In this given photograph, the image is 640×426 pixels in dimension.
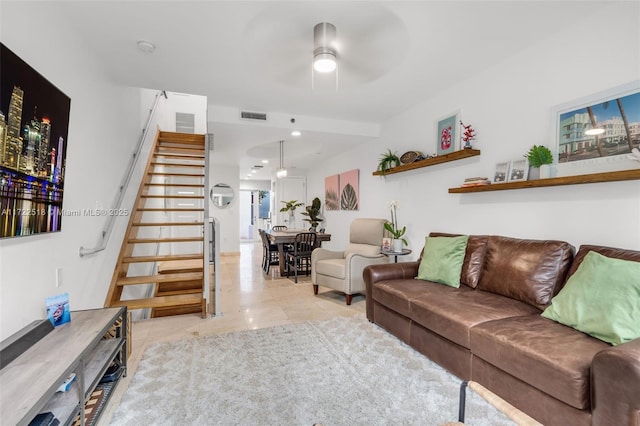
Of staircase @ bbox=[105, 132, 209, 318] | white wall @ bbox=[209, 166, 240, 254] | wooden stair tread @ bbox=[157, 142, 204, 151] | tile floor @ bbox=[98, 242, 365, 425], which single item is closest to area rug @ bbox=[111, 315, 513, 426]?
tile floor @ bbox=[98, 242, 365, 425]

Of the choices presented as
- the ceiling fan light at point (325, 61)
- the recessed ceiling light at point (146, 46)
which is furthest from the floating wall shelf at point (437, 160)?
Answer: the recessed ceiling light at point (146, 46)

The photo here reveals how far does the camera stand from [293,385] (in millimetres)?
1961

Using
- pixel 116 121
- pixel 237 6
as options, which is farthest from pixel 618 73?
pixel 116 121

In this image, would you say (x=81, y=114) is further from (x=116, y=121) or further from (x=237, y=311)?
(x=237, y=311)

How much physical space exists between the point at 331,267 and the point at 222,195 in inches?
190

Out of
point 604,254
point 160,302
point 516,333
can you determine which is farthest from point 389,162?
point 160,302

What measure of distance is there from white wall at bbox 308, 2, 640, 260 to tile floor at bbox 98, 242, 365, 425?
4.74 feet

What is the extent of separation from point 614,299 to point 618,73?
1526 mm

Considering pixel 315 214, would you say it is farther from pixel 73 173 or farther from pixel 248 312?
pixel 73 173

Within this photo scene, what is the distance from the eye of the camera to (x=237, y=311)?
11.2 feet

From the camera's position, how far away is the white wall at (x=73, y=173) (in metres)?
1.53

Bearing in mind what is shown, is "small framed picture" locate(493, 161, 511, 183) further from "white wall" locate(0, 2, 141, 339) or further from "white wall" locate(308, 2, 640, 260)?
"white wall" locate(0, 2, 141, 339)

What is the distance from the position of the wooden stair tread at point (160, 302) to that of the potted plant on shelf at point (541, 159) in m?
3.48

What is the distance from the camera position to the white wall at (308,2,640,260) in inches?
77.0
